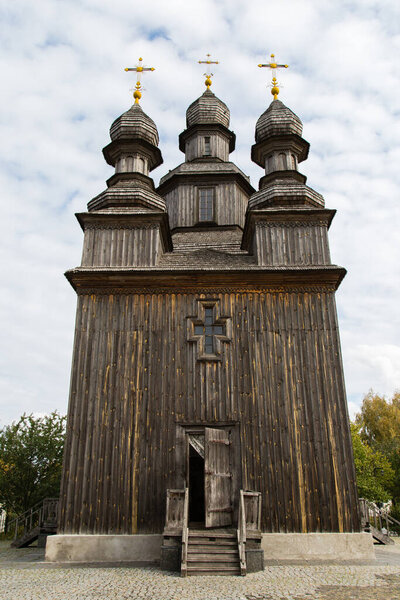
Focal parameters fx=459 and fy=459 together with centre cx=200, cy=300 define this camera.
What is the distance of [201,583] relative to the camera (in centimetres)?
793

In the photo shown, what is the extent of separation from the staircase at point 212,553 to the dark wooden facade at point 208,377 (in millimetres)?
1082

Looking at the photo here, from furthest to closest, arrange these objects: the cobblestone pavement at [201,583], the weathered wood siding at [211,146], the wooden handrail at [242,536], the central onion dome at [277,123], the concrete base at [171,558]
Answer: the weathered wood siding at [211,146] → the central onion dome at [277,123] → the concrete base at [171,558] → the wooden handrail at [242,536] → the cobblestone pavement at [201,583]

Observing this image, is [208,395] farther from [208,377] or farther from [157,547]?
[157,547]

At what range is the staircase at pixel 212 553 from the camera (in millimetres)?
8664

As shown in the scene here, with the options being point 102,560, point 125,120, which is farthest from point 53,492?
point 125,120

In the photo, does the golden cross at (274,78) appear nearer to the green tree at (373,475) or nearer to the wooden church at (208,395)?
the wooden church at (208,395)

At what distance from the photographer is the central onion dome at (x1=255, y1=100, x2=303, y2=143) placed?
53.1 ft

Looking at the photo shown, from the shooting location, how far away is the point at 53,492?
1838cm

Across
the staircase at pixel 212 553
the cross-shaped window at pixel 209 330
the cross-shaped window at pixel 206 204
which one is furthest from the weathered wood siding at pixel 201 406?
the cross-shaped window at pixel 206 204

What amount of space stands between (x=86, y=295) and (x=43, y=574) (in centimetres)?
650

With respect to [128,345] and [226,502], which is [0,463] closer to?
[128,345]

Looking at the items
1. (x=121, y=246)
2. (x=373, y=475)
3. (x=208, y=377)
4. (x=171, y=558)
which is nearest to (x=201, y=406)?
(x=208, y=377)

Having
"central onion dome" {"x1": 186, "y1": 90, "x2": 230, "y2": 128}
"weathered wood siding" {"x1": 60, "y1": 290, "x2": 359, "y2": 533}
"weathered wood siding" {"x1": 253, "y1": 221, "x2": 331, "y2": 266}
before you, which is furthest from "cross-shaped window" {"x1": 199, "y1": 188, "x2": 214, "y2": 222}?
"weathered wood siding" {"x1": 60, "y1": 290, "x2": 359, "y2": 533}

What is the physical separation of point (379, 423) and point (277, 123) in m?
23.0
